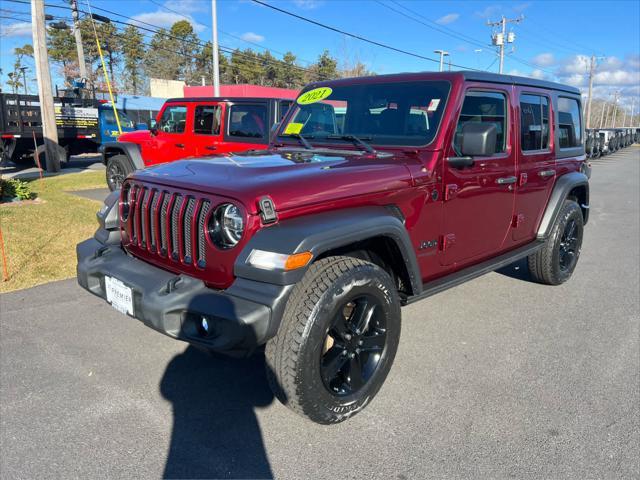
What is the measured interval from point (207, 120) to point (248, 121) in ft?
2.75

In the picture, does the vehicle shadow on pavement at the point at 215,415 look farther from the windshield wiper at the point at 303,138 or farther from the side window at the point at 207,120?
the side window at the point at 207,120

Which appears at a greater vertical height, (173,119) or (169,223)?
(173,119)

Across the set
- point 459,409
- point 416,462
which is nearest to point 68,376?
point 416,462

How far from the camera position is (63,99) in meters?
17.1

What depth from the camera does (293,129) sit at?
13.5ft

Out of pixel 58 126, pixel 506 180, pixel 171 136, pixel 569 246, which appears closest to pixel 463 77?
pixel 506 180

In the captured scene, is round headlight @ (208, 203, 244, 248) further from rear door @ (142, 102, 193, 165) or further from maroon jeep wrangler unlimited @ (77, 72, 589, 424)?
rear door @ (142, 102, 193, 165)

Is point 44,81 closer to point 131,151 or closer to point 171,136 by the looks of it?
point 131,151

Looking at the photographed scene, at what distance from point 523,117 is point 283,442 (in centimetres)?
322

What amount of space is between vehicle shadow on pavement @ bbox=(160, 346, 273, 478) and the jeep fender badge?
118 centimetres

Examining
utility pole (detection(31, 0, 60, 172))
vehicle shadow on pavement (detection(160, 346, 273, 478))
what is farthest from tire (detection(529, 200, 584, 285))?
utility pole (detection(31, 0, 60, 172))

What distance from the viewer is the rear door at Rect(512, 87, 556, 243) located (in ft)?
13.5

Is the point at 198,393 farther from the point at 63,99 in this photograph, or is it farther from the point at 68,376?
the point at 63,99

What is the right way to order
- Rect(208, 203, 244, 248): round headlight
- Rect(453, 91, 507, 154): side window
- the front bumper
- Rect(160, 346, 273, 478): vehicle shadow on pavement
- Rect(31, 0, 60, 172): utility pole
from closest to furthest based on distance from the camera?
the front bumper < Rect(160, 346, 273, 478): vehicle shadow on pavement < Rect(208, 203, 244, 248): round headlight < Rect(453, 91, 507, 154): side window < Rect(31, 0, 60, 172): utility pole
